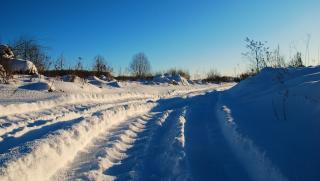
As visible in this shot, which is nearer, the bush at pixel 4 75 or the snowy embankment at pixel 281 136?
the snowy embankment at pixel 281 136

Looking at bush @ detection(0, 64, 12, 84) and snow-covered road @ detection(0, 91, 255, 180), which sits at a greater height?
bush @ detection(0, 64, 12, 84)

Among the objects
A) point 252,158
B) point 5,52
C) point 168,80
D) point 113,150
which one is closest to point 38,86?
point 5,52

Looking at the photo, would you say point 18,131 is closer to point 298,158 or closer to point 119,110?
point 119,110

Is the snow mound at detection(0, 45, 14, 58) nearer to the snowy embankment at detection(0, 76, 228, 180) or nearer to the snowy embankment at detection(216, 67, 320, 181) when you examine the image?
the snowy embankment at detection(0, 76, 228, 180)

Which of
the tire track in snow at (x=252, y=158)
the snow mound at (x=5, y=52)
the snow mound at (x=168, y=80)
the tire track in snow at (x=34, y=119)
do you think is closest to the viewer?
the tire track in snow at (x=252, y=158)

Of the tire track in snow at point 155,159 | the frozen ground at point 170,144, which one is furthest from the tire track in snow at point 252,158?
the tire track in snow at point 155,159

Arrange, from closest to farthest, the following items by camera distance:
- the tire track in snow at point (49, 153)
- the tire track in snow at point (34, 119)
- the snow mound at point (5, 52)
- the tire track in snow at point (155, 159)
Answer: the tire track in snow at point (49, 153)
the tire track in snow at point (155, 159)
the tire track in snow at point (34, 119)
the snow mound at point (5, 52)

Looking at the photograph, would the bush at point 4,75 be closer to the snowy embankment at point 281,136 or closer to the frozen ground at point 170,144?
the frozen ground at point 170,144

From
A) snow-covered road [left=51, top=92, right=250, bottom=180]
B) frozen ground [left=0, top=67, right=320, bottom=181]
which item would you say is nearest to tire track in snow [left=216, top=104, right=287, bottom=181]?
frozen ground [left=0, top=67, right=320, bottom=181]

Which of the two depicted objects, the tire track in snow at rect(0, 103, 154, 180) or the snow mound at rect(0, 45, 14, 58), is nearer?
the tire track in snow at rect(0, 103, 154, 180)

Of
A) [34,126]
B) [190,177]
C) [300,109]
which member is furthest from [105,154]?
[300,109]

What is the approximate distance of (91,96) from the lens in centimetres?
1381

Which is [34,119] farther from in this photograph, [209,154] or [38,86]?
[38,86]

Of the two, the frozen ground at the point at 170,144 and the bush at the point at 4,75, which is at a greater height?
the bush at the point at 4,75
